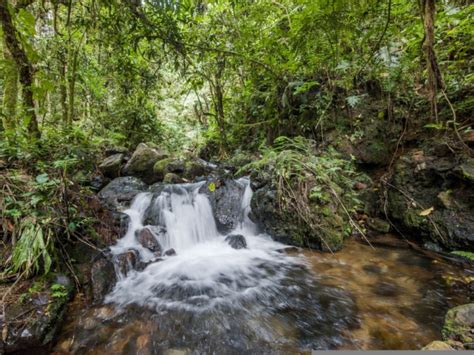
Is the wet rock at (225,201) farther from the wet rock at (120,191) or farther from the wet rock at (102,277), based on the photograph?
the wet rock at (102,277)

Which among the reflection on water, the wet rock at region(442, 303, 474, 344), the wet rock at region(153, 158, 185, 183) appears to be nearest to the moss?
the wet rock at region(153, 158, 185, 183)

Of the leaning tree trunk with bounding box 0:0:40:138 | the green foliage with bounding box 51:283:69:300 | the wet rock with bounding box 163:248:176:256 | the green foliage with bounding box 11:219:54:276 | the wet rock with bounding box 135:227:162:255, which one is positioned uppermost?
the leaning tree trunk with bounding box 0:0:40:138

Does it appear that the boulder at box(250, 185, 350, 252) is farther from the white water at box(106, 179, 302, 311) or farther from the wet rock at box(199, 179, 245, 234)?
the wet rock at box(199, 179, 245, 234)

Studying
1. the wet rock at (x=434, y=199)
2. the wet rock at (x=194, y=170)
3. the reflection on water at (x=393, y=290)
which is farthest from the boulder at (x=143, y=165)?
the wet rock at (x=434, y=199)

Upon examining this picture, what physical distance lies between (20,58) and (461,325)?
5.60m

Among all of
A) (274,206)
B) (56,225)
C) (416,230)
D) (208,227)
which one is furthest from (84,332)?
(416,230)

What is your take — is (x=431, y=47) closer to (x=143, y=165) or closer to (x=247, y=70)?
(x=247, y=70)

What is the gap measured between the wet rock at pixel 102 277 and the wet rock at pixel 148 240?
2.31ft

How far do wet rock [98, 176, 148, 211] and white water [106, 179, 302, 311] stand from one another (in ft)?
0.85

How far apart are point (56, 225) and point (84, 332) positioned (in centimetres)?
128

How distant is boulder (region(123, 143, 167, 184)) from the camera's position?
6332 mm

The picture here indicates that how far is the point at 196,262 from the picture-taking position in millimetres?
3846

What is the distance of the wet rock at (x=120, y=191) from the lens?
4984 mm

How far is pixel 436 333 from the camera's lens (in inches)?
84.9
